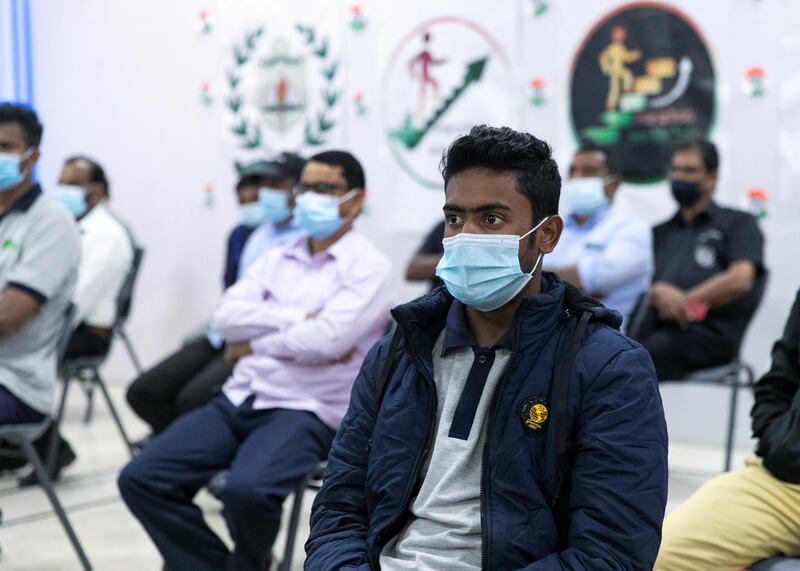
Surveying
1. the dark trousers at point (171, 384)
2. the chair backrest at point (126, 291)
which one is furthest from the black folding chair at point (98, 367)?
the dark trousers at point (171, 384)

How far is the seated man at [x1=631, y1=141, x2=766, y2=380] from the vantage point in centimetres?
377

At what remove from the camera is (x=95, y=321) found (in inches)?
173

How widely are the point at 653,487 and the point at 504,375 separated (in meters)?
0.29

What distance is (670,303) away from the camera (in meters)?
3.78

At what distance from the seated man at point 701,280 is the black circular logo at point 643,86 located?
512 millimetres

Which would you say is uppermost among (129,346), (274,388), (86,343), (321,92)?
(321,92)

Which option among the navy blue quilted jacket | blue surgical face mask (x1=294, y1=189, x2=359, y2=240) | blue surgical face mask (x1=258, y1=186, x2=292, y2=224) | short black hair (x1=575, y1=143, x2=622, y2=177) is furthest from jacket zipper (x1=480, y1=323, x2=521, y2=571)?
blue surgical face mask (x1=258, y1=186, x2=292, y2=224)

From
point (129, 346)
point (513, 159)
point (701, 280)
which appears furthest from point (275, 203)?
point (513, 159)

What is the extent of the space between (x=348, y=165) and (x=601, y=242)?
126 cm

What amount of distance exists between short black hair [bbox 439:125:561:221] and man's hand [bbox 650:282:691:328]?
7.27 feet

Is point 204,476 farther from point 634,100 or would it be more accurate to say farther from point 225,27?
point 225,27

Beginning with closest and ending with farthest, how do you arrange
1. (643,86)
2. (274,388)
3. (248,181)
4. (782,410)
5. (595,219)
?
1. (782,410)
2. (274,388)
3. (595,219)
4. (643,86)
5. (248,181)

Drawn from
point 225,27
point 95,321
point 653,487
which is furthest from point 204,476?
point 225,27

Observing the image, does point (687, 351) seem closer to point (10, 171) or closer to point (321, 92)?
point (10, 171)
